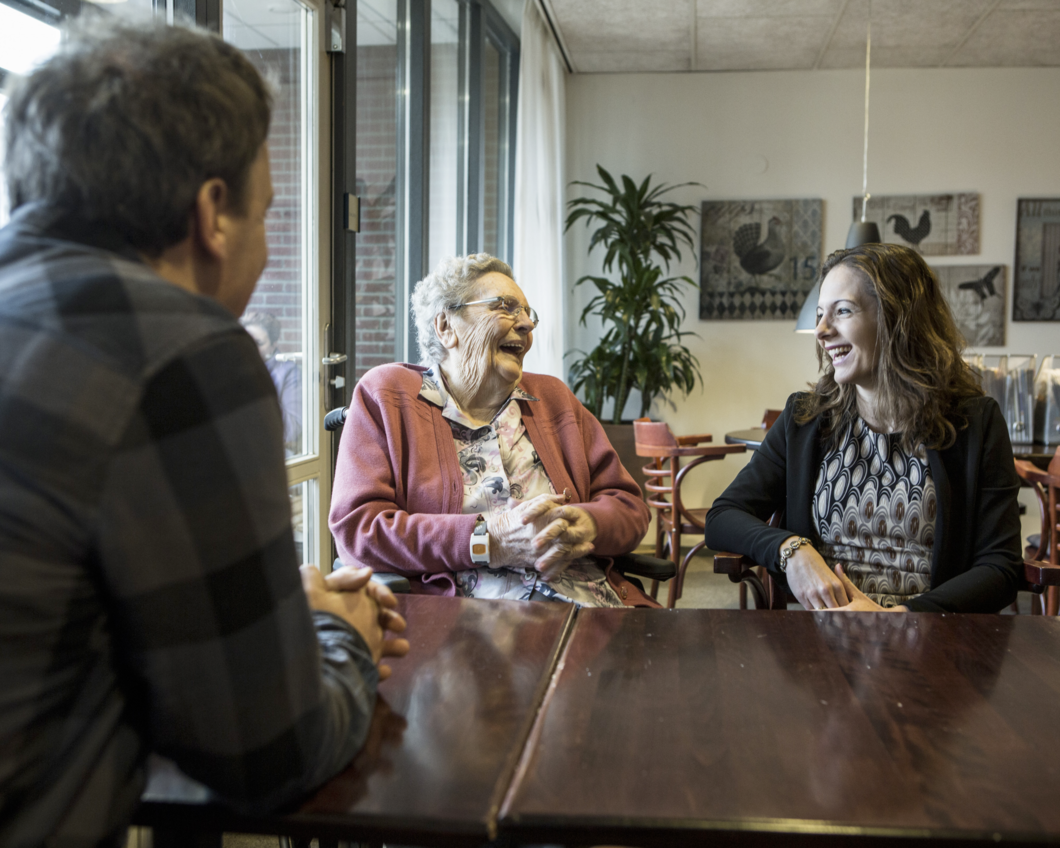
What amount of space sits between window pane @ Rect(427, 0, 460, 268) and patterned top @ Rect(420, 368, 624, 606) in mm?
2004

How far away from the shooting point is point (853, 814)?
2.27ft

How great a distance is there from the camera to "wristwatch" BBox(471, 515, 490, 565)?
1.60 meters

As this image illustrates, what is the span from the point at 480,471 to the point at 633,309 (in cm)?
341

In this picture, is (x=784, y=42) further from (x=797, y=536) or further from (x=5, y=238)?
(x=5, y=238)

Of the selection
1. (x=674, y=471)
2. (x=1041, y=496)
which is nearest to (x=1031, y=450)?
(x=1041, y=496)

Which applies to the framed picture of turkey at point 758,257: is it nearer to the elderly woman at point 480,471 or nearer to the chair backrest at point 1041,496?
the chair backrest at point 1041,496

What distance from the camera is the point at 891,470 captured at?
176 centimetres

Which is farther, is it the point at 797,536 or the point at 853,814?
the point at 797,536

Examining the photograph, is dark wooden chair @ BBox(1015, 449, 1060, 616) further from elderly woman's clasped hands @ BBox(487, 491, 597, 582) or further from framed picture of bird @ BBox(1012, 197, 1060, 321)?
framed picture of bird @ BBox(1012, 197, 1060, 321)

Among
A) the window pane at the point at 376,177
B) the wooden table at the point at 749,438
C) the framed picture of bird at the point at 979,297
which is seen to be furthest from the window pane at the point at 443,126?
the framed picture of bird at the point at 979,297

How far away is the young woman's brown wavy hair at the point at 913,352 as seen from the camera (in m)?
→ 1.73

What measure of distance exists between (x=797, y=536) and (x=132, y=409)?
1415 mm

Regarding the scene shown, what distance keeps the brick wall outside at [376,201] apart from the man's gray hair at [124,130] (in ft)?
7.66

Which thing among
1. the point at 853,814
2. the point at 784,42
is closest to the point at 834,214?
the point at 784,42
